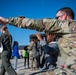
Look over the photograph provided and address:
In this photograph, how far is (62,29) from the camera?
350 centimetres

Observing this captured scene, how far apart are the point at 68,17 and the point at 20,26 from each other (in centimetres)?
76

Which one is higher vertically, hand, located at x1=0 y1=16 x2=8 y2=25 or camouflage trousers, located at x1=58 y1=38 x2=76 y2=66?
hand, located at x1=0 y1=16 x2=8 y2=25

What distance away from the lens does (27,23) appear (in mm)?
3496

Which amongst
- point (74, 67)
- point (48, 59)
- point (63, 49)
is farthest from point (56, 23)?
point (48, 59)

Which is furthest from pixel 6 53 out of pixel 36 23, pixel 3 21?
pixel 36 23

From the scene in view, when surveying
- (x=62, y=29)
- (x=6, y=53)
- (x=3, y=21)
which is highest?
(x=3, y=21)

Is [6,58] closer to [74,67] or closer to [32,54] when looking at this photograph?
[74,67]

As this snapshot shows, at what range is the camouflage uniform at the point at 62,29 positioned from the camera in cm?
346

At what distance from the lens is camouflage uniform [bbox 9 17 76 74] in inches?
136

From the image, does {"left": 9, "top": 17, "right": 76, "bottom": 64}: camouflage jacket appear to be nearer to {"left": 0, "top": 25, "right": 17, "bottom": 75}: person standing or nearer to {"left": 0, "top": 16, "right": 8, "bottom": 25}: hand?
{"left": 0, "top": 16, "right": 8, "bottom": 25}: hand

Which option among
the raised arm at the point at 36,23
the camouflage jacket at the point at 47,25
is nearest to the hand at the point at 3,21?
the raised arm at the point at 36,23

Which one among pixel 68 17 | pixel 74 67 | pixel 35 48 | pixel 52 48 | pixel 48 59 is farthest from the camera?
pixel 35 48

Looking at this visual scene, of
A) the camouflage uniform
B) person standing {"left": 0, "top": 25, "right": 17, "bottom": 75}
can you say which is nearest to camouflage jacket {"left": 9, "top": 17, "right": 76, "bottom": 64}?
the camouflage uniform

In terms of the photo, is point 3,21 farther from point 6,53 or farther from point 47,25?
point 6,53
